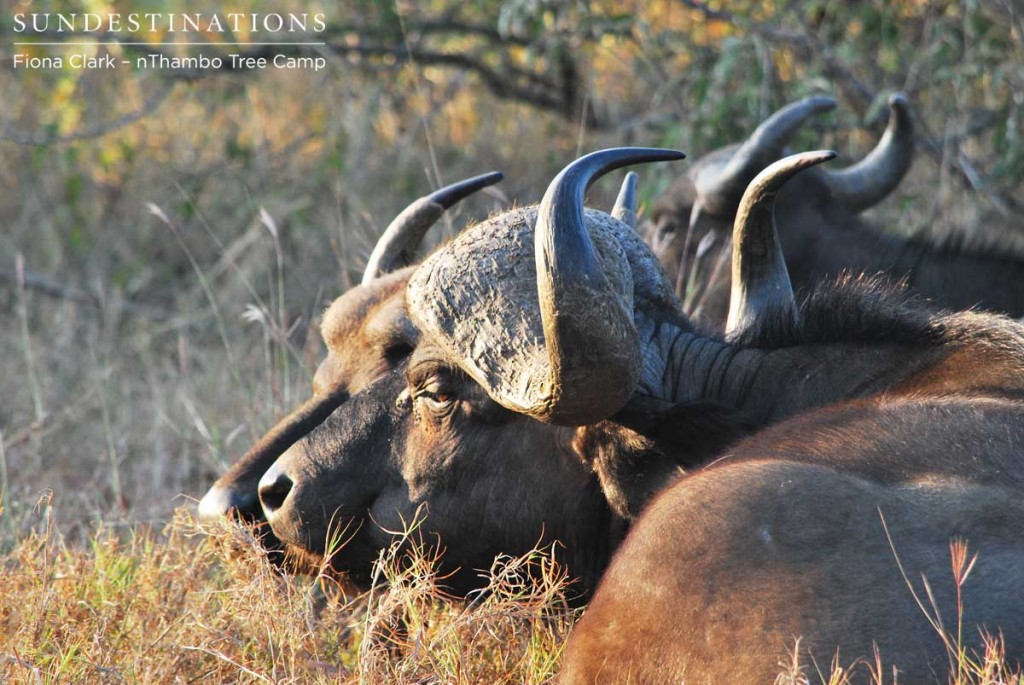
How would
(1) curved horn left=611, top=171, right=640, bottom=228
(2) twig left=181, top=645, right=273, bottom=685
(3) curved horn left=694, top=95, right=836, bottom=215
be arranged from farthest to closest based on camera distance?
(3) curved horn left=694, top=95, right=836, bottom=215
(1) curved horn left=611, top=171, right=640, bottom=228
(2) twig left=181, top=645, right=273, bottom=685

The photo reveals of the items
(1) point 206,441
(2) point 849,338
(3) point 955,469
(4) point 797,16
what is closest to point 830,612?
(3) point 955,469

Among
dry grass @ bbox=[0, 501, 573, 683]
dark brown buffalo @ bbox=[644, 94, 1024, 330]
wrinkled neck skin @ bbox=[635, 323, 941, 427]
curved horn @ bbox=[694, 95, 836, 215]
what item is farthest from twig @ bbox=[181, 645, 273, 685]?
curved horn @ bbox=[694, 95, 836, 215]

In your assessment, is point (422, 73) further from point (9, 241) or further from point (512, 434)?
point (512, 434)

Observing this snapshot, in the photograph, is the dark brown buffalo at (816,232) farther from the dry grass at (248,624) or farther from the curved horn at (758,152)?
the dry grass at (248,624)

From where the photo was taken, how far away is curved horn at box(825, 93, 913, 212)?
23.2 ft

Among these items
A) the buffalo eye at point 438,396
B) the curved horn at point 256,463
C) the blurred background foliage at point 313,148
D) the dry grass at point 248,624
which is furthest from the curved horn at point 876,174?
the dry grass at point 248,624

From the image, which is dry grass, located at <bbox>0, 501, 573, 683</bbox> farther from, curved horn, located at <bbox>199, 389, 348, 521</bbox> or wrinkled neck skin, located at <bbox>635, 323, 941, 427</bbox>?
wrinkled neck skin, located at <bbox>635, 323, 941, 427</bbox>

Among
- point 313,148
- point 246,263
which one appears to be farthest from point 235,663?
point 313,148

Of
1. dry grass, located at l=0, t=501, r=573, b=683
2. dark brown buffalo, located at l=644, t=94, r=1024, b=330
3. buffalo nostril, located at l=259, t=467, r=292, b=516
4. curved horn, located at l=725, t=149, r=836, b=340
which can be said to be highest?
curved horn, located at l=725, t=149, r=836, b=340

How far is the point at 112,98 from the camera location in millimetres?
11141

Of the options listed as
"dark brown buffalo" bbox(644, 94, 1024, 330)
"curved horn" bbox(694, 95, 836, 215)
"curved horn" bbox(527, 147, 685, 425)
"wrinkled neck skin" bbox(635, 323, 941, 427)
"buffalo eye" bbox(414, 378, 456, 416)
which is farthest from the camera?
"curved horn" bbox(694, 95, 836, 215)

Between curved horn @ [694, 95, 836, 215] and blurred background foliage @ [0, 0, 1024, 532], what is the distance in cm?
59

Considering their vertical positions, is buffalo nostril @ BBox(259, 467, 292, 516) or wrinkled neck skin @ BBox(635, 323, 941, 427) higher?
wrinkled neck skin @ BBox(635, 323, 941, 427)

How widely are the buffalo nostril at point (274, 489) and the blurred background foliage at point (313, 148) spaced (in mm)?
1769
